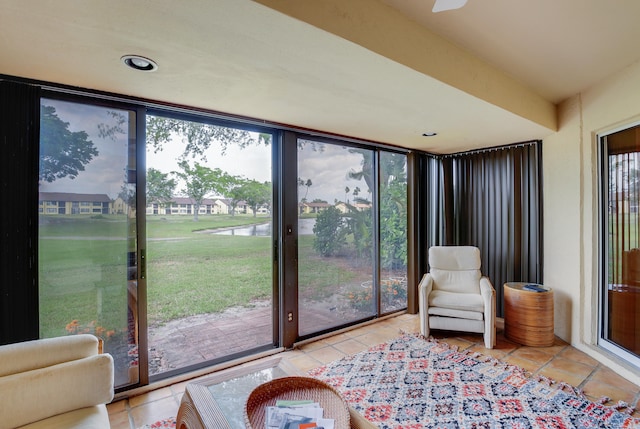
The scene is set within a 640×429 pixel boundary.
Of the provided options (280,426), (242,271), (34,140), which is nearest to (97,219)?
(34,140)

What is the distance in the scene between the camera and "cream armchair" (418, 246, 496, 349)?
3.21 meters

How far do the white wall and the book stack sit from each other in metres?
2.83

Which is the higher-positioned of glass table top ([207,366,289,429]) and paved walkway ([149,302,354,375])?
glass table top ([207,366,289,429])

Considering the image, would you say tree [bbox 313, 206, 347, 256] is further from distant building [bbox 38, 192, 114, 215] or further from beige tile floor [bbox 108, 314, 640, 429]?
distant building [bbox 38, 192, 114, 215]

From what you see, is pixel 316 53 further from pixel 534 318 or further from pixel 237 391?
pixel 534 318

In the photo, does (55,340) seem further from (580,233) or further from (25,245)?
(580,233)

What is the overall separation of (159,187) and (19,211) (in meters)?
0.88

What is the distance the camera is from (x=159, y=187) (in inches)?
103

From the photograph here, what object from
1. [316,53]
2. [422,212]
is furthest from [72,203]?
[422,212]

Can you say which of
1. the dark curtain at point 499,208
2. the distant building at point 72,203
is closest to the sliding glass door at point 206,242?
the distant building at point 72,203

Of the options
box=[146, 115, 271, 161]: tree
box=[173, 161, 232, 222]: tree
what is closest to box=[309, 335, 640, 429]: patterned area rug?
box=[173, 161, 232, 222]: tree

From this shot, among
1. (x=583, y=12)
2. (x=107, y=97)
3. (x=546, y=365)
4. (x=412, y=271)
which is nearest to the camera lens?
(x=583, y=12)

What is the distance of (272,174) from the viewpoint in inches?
126

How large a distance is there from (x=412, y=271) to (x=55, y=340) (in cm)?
379
